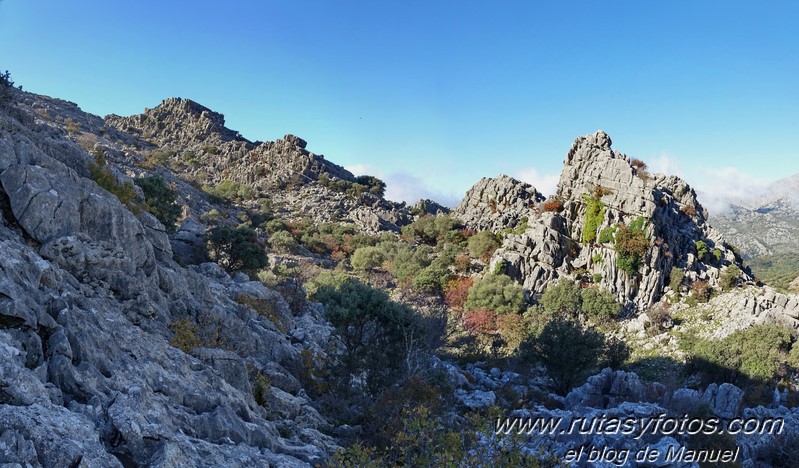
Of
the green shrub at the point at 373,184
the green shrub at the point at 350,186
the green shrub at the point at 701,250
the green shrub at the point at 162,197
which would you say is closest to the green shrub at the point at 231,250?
the green shrub at the point at 162,197

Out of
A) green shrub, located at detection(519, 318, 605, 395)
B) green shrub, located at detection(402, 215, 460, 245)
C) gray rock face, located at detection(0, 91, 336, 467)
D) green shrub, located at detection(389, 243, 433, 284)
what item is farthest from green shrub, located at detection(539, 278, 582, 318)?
gray rock face, located at detection(0, 91, 336, 467)

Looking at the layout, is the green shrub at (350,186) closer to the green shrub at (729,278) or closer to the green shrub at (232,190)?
the green shrub at (232,190)

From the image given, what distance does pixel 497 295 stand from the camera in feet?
131

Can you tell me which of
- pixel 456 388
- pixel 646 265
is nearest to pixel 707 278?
pixel 646 265

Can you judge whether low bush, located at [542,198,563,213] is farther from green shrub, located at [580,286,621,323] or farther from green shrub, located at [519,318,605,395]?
green shrub, located at [519,318,605,395]

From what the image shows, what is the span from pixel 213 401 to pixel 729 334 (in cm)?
3170

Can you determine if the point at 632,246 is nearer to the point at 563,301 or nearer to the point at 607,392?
the point at 563,301

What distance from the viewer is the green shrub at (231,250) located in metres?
30.2

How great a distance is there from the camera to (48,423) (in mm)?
5746

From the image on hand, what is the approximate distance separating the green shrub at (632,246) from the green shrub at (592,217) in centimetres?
268

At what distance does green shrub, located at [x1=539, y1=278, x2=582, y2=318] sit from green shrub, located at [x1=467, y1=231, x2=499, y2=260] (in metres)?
12.9

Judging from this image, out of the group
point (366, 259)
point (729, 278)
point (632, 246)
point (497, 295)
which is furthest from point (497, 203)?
point (729, 278)

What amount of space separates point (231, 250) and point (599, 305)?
95.7 ft

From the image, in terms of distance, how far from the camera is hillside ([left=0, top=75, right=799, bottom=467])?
751 cm
